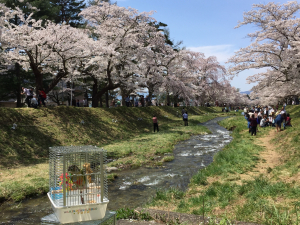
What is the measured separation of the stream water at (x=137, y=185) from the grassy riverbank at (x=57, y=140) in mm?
675

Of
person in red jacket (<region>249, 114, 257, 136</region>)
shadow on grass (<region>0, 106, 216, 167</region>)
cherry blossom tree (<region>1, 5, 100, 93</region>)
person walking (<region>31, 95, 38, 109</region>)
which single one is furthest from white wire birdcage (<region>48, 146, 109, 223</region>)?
person walking (<region>31, 95, 38, 109</region>)

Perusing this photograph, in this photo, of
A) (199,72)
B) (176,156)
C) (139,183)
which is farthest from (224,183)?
(199,72)

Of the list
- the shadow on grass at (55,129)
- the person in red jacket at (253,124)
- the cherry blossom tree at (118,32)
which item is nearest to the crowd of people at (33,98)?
the shadow on grass at (55,129)

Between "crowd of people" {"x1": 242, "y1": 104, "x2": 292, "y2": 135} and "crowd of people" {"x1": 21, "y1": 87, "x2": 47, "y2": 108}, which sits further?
"crowd of people" {"x1": 21, "y1": 87, "x2": 47, "y2": 108}

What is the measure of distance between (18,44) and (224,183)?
597 inches

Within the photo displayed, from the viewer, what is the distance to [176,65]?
3672 cm

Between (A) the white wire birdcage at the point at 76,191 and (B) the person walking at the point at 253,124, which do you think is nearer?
(A) the white wire birdcage at the point at 76,191

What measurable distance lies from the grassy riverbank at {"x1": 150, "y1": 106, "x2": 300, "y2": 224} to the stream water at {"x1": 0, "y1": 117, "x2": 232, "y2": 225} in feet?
3.01

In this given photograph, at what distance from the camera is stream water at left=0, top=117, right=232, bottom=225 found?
6.83 meters

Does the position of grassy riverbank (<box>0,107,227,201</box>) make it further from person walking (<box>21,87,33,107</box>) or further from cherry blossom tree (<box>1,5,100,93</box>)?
cherry blossom tree (<box>1,5,100,93</box>)

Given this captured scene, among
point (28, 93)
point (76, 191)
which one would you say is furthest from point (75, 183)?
point (28, 93)

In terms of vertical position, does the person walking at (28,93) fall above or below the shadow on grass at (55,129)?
above

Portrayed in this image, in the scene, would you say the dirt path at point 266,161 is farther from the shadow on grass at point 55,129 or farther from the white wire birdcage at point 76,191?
the shadow on grass at point 55,129

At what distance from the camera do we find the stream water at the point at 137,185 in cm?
683
